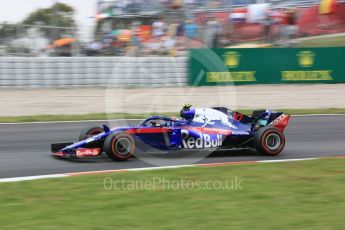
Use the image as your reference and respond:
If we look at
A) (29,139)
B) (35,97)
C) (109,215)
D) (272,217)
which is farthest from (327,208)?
(35,97)

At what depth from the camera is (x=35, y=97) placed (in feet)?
60.6

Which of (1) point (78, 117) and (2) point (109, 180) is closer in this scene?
(2) point (109, 180)

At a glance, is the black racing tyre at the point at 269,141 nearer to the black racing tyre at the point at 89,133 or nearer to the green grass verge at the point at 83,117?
the black racing tyre at the point at 89,133

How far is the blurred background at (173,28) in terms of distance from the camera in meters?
20.7

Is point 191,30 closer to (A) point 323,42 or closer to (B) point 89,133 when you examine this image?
(A) point 323,42

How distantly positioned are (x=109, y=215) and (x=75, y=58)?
16.0 meters

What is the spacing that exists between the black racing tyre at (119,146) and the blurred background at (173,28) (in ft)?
43.3

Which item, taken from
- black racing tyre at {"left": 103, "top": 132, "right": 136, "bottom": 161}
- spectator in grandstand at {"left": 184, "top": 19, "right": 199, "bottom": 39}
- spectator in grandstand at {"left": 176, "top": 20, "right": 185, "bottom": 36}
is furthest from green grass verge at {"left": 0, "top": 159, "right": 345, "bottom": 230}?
spectator in grandstand at {"left": 176, "top": 20, "right": 185, "bottom": 36}

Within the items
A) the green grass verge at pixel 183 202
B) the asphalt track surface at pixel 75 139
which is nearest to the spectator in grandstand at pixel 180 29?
the asphalt track surface at pixel 75 139

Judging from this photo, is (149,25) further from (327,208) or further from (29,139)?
(327,208)

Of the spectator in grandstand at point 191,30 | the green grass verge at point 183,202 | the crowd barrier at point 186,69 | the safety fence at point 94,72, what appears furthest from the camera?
the spectator in grandstand at point 191,30

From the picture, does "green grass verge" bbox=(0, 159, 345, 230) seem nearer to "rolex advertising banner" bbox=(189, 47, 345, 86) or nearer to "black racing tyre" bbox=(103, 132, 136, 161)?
"black racing tyre" bbox=(103, 132, 136, 161)

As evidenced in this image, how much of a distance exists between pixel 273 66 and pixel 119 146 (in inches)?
572

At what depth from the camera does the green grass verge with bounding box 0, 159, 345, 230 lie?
15.5 ft
